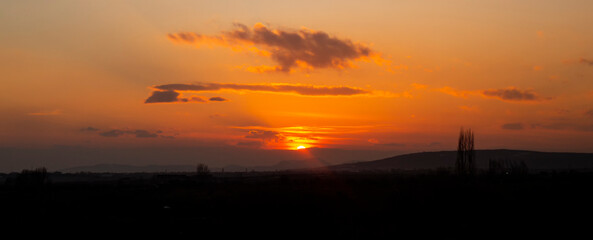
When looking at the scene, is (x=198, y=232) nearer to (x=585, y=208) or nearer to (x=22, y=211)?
(x=22, y=211)

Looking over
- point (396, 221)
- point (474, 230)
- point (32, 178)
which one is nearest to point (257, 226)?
point (396, 221)

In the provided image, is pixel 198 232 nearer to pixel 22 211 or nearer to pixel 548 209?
pixel 22 211

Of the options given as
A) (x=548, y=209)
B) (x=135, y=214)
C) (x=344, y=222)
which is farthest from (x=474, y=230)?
(x=135, y=214)

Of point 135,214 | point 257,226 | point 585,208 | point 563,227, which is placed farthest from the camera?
point 135,214

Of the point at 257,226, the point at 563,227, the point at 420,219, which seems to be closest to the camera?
the point at 563,227

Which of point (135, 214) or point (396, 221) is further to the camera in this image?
point (135, 214)

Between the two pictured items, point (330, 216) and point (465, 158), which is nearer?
point (330, 216)

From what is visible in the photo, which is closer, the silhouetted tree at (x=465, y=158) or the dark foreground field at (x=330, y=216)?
the dark foreground field at (x=330, y=216)

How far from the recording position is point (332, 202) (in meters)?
33.7

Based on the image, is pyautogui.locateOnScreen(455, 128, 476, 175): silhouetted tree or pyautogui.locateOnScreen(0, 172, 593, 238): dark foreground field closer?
pyautogui.locateOnScreen(0, 172, 593, 238): dark foreground field

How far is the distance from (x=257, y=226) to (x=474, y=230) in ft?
31.7

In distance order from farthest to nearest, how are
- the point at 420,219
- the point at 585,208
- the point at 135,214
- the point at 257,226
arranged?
the point at 135,214, the point at 585,208, the point at 420,219, the point at 257,226

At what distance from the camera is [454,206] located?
30.4 meters

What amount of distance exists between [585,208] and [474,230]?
9.53 m
